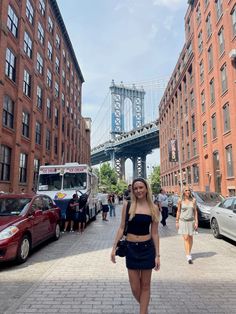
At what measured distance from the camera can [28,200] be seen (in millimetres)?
8492

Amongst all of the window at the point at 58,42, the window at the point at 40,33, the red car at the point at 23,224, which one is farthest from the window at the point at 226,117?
the window at the point at 58,42

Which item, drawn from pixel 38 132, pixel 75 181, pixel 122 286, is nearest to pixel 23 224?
pixel 122 286

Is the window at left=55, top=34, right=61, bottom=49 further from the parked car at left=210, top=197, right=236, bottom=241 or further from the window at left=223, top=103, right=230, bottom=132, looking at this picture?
the parked car at left=210, top=197, right=236, bottom=241

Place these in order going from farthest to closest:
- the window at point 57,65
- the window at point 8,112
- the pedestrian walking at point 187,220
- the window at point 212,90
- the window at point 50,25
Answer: the window at point 57,65
the window at point 50,25
the window at point 212,90
the window at point 8,112
the pedestrian walking at point 187,220

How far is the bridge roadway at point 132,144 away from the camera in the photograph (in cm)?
8034

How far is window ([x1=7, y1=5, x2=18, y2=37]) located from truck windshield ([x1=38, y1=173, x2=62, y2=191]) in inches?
494

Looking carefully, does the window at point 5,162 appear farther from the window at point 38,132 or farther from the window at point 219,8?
the window at point 219,8

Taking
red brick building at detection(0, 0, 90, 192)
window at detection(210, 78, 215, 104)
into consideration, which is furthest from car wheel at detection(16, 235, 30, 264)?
window at detection(210, 78, 215, 104)

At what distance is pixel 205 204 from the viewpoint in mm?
13750

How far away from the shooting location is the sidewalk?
4.28m

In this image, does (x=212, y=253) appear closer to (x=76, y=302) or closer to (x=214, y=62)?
(x=76, y=302)

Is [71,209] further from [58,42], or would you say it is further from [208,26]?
[58,42]

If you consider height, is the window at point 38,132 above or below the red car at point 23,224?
above

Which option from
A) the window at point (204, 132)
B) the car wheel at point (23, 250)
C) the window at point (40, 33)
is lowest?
the car wheel at point (23, 250)
